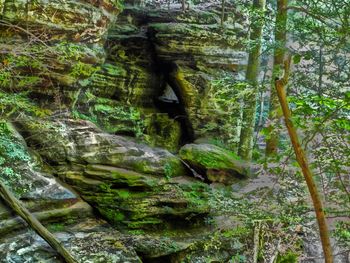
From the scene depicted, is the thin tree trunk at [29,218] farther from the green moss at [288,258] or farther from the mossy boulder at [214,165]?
the mossy boulder at [214,165]

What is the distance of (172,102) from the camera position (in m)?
12.7

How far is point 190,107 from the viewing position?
37.8 feet

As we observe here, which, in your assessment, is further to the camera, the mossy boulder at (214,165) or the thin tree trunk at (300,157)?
the mossy boulder at (214,165)

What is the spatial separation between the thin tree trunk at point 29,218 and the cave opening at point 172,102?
6441 mm

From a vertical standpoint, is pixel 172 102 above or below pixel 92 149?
above

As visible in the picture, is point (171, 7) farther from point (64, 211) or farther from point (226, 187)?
point (64, 211)

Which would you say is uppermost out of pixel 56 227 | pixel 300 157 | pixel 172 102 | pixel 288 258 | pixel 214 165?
pixel 172 102

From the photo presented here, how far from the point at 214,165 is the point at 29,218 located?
178 inches

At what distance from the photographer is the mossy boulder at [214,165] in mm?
9047

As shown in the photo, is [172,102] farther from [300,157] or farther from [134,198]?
[300,157]

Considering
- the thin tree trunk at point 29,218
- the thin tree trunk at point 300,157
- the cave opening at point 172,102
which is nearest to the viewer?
the thin tree trunk at point 300,157

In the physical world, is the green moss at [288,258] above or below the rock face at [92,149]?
below

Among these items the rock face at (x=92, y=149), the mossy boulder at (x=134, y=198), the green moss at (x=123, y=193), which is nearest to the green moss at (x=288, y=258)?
the rock face at (x=92, y=149)

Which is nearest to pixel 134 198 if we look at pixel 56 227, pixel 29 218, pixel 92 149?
pixel 92 149
